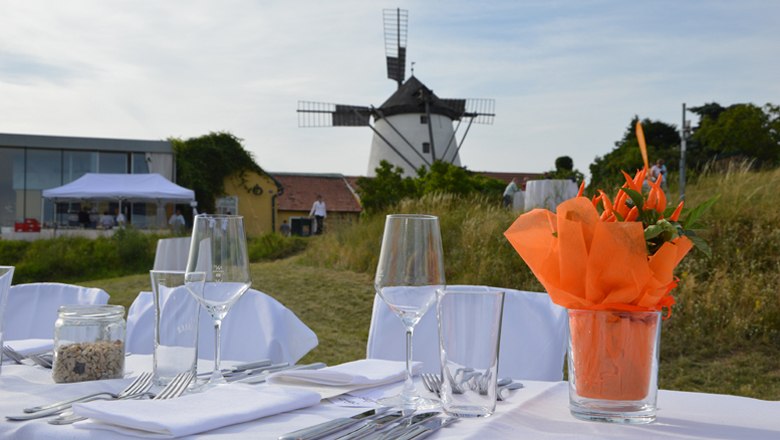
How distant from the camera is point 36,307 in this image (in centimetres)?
288

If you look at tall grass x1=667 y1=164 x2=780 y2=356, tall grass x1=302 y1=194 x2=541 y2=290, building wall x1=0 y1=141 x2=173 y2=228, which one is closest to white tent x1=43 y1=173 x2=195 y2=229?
building wall x1=0 y1=141 x2=173 y2=228

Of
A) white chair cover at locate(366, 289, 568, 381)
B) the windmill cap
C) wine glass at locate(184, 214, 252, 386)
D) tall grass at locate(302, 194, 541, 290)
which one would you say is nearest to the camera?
wine glass at locate(184, 214, 252, 386)

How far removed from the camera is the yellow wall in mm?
26703

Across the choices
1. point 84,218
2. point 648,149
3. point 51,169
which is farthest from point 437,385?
point 648,149

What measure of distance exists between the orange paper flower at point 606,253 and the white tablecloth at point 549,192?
878 centimetres

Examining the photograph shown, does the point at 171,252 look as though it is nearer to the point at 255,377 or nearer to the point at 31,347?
the point at 31,347

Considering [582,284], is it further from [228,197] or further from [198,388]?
[228,197]

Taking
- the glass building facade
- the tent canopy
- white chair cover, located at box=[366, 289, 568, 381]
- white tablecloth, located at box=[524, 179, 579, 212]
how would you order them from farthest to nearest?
1. the glass building facade
2. the tent canopy
3. white tablecloth, located at box=[524, 179, 579, 212]
4. white chair cover, located at box=[366, 289, 568, 381]

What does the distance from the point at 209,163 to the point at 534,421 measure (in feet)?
83.9

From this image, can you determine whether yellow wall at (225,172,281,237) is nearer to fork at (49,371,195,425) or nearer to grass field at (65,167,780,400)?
grass field at (65,167,780,400)

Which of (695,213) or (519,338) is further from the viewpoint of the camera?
(519,338)

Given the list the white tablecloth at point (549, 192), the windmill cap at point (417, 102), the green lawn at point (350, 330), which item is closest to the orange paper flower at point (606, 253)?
the green lawn at point (350, 330)

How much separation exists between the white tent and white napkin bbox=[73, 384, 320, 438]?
19920 mm

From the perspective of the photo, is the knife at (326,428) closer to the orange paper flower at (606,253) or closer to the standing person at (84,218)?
the orange paper flower at (606,253)
